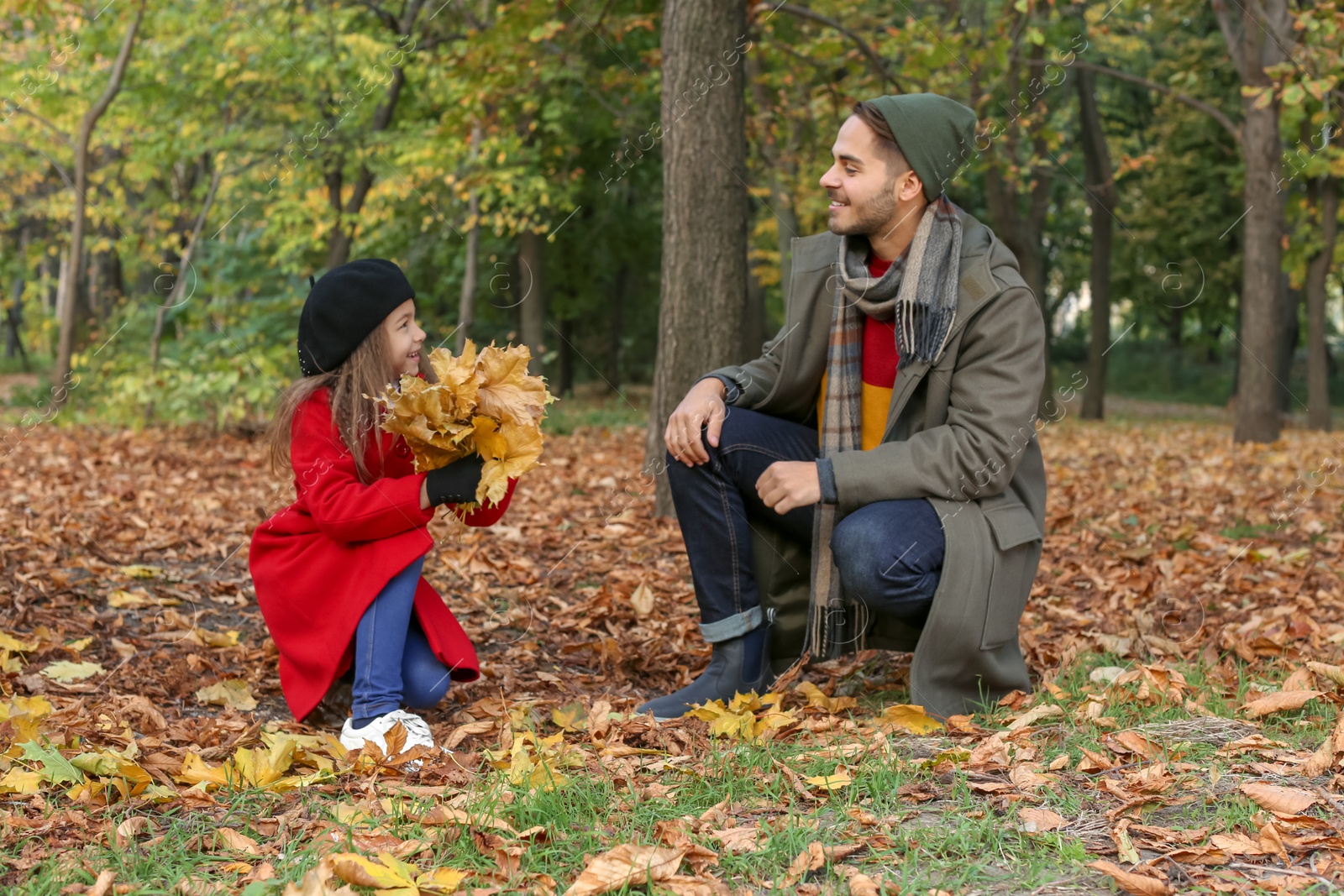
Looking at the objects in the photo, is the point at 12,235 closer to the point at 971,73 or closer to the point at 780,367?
the point at 971,73

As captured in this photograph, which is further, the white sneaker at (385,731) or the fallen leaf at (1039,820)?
the white sneaker at (385,731)

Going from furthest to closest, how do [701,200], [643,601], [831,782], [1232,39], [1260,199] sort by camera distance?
1. [1260,199]
2. [1232,39]
3. [701,200]
4. [643,601]
5. [831,782]

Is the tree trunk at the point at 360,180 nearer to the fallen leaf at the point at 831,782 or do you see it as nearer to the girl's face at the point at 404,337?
the girl's face at the point at 404,337

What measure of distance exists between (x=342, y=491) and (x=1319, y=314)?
15639mm

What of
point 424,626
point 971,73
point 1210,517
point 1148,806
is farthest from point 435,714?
point 971,73

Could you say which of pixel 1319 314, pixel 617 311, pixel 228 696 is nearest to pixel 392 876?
pixel 228 696

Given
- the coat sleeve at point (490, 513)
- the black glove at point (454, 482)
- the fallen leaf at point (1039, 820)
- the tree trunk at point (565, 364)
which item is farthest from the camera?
the tree trunk at point (565, 364)

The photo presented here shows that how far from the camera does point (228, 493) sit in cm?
717

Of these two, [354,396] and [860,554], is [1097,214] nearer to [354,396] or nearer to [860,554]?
[860,554]

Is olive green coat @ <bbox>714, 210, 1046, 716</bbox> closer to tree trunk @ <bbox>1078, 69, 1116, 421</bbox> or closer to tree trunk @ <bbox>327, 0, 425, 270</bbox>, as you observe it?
tree trunk @ <bbox>327, 0, 425, 270</bbox>

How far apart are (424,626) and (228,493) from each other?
4.46 meters

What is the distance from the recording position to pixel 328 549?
3.12m

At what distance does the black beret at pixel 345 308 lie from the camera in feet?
10.2

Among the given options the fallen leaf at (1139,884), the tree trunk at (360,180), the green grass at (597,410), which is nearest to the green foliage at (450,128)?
the tree trunk at (360,180)
